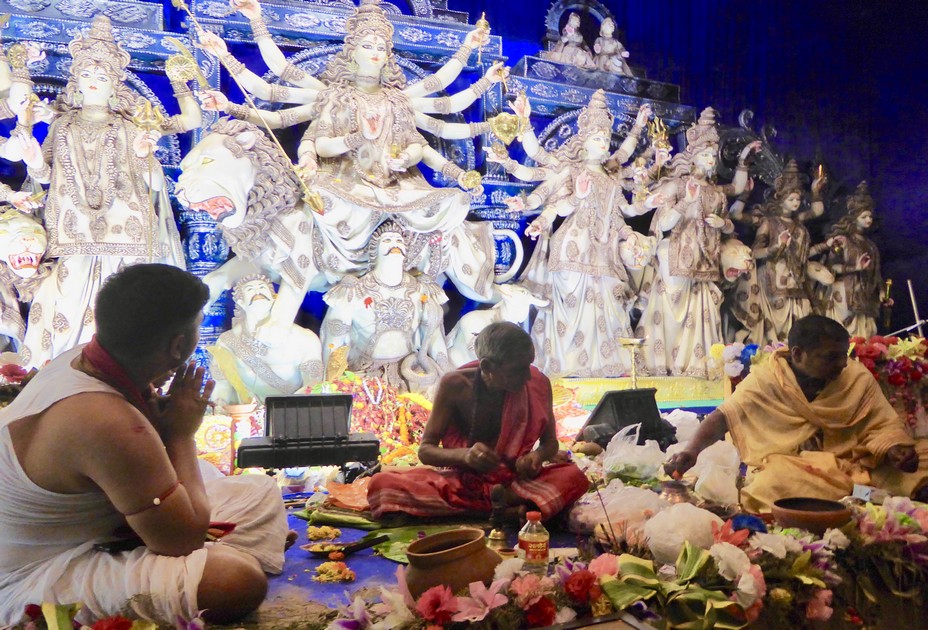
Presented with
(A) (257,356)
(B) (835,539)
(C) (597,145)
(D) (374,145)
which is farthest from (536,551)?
(C) (597,145)

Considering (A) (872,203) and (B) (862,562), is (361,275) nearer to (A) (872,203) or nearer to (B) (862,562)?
(B) (862,562)

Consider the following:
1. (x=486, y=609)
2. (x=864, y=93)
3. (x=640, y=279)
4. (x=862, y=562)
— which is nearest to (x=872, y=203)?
(x=864, y=93)

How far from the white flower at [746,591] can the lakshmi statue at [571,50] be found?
6591 mm

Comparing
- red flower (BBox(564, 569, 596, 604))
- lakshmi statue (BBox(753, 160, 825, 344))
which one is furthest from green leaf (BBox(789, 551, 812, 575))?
lakshmi statue (BBox(753, 160, 825, 344))

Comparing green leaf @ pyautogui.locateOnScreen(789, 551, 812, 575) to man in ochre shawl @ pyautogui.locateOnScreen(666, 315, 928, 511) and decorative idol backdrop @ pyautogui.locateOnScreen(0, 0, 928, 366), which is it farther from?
decorative idol backdrop @ pyautogui.locateOnScreen(0, 0, 928, 366)

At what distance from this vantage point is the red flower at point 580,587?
2.17 meters

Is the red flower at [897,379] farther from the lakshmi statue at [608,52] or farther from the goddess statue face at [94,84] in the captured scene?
the goddess statue face at [94,84]

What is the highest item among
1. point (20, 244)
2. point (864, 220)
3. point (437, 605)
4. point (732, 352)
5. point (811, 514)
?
point (864, 220)

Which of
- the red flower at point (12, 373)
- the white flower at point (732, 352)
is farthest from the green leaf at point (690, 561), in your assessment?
the red flower at point (12, 373)

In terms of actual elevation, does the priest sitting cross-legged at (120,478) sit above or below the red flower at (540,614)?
above

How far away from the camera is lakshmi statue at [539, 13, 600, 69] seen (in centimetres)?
792

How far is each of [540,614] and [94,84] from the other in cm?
502

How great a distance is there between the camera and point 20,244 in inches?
204

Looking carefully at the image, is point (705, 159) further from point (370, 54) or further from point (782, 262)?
point (370, 54)
